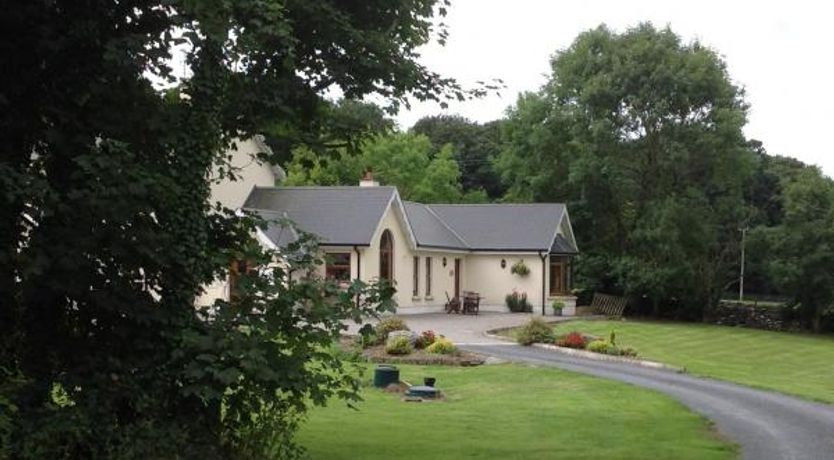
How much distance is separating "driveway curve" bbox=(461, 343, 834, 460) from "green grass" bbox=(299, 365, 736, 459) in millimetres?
501

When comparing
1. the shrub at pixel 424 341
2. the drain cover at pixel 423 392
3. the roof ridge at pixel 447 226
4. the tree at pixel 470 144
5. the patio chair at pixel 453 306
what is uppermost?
the tree at pixel 470 144

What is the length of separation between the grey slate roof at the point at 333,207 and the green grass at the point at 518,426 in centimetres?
1940

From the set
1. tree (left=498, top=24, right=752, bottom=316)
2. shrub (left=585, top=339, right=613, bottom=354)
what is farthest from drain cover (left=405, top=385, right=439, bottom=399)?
tree (left=498, top=24, right=752, bottom=316)

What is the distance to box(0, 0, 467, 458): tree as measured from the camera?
8.78 meters

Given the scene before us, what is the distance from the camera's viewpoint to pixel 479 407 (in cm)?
1802

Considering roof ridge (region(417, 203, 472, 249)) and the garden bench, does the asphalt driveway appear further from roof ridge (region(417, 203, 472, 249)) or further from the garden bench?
roof ridge (region(417, 203, 472, 249))

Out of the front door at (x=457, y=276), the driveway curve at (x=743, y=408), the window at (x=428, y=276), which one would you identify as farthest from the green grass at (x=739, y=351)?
the front door at (x=457, y=276)

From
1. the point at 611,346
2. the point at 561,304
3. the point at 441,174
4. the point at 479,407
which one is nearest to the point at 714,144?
the point at 561,304

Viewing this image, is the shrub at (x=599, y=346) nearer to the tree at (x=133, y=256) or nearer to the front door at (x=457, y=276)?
the front door at (x=457, y=276)

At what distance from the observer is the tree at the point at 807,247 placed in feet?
160

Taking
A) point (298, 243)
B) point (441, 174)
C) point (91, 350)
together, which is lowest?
point (91, 350)

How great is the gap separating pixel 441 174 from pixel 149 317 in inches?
2164

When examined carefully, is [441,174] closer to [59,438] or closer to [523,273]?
[523,273]

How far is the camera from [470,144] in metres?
82.5
